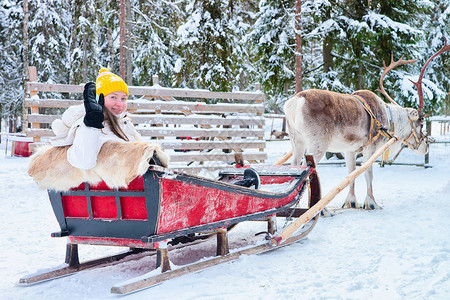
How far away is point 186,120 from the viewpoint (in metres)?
9.91

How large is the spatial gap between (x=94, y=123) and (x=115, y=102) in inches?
19.5

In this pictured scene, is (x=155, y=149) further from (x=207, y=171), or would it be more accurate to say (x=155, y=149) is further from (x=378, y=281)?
(x=207, y=171)

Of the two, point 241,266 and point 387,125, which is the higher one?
point 387,125

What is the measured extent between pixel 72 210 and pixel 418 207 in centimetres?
514

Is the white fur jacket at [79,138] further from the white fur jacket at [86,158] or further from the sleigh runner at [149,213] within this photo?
the sleigh runner at [149,213]

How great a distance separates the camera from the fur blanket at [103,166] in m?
2.79

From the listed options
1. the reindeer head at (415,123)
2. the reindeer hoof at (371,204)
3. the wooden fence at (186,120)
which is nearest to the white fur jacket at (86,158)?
the reindeer hoof at (371,204)

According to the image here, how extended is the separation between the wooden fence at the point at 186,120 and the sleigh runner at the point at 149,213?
16.8 ft

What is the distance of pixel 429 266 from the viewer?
3.60m

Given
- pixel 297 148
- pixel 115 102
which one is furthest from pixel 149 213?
pixel 297 148

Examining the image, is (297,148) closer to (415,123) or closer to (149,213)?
(415,123)

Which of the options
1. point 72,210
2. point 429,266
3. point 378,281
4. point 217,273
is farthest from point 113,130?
point 429,266

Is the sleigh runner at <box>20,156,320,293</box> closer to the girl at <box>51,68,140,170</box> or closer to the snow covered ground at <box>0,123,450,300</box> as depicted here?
the snow covered ground at <box>0,123,450,300</box>

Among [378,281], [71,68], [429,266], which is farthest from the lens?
[71,68]
